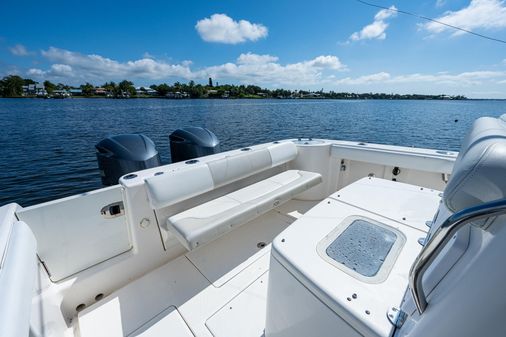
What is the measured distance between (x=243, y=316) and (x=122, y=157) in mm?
1642

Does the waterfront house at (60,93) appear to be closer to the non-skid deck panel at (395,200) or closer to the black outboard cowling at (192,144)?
the black outboard cowling at (192,144)

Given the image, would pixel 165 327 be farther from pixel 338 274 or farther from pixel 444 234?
pixel 444 234

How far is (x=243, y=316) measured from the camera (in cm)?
136

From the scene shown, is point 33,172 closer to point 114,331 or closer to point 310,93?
point 114,331

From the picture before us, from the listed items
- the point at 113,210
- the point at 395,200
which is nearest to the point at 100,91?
the point at 113,210

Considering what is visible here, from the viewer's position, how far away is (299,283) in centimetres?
81

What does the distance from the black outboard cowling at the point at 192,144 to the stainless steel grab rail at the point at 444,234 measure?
2.13m

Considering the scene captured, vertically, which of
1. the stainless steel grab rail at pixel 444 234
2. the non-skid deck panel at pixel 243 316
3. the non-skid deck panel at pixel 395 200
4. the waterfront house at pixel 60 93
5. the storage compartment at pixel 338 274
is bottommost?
the non-skid deck panel at pixel 243 316

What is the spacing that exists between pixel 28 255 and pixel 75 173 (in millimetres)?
5870

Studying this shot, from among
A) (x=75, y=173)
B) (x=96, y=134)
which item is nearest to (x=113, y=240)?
(x=75, y=173)

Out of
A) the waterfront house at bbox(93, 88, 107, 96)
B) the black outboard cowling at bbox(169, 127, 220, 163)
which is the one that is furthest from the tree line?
the black outboard cowling at bbox(169, 127, 220, 163)

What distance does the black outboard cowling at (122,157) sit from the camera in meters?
→ 1.99

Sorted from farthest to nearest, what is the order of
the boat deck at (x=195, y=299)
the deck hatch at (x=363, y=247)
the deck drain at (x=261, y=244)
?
the deck drain at (x=261, y=244), the boat deck at (x=195, y=299), the deck hatch at (x=363, y=247)

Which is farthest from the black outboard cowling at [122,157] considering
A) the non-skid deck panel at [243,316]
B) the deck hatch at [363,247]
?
the deck hatch at [363,247]
